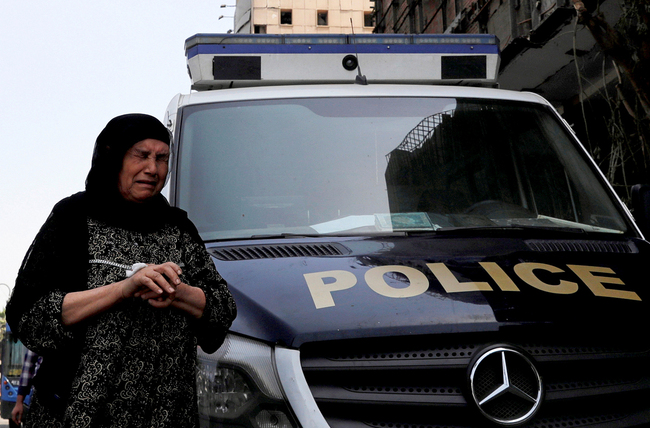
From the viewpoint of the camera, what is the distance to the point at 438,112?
158 inches

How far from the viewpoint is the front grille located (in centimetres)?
238

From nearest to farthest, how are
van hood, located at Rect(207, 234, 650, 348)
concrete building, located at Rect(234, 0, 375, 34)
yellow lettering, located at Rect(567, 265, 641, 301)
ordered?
1. van hood, located at Rect(207, 234, 650, 348)
2. yellow lettering, located at Rect(567, 265, 641, 301)
3. concrete building, located at Rect(234, 0, 375, 34)

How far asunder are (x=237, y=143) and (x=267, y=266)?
0.99 metres

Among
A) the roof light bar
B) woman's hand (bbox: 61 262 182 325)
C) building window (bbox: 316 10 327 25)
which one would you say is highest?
the roof light bar

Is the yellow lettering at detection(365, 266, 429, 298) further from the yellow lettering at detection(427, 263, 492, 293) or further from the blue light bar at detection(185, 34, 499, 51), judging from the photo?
the blue light bar at detection(185, 34, 499, 51)

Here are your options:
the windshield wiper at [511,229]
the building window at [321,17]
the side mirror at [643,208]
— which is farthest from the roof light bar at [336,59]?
the building window at [321,17]

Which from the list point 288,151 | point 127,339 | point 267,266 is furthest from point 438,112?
point 127,339

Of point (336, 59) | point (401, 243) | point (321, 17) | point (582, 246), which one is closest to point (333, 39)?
point (336, 59)

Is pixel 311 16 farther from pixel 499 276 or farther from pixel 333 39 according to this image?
pixel 499 276

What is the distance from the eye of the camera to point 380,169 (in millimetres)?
3648

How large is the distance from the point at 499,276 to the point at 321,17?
182ft

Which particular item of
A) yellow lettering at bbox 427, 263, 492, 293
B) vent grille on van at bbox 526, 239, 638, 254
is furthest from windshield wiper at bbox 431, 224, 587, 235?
yellow lettering at bbox 427, 263, 492, 293

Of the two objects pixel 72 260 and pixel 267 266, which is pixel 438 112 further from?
pixel 72 260

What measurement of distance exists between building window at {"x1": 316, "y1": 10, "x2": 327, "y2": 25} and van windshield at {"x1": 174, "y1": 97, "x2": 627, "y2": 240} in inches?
2102
